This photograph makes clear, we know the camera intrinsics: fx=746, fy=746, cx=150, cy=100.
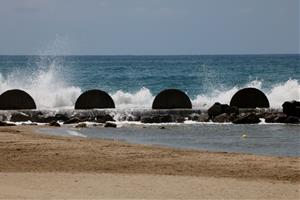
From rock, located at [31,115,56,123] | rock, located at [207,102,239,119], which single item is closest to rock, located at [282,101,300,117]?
rock, located at [207,102,239,119]

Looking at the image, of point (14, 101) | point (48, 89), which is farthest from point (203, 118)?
point (48, 89)

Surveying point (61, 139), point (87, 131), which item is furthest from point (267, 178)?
point (87, 131)

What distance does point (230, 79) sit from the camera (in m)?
75.0

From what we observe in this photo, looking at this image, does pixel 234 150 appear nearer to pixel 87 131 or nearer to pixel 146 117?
pixel 87 131

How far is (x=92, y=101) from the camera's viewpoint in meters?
32.3

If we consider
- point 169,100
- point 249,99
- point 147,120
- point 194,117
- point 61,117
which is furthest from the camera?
point 169,100

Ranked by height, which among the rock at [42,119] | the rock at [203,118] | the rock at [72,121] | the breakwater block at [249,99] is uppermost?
the breakwater block at [249,99]

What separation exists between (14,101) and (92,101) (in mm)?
3321

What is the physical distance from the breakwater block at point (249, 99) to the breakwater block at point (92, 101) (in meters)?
5.41

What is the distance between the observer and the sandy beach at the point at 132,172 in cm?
1269

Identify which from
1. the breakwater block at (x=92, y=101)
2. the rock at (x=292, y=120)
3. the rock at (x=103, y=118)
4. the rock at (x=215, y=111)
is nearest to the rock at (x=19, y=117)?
the rock at (x=103, y=118)

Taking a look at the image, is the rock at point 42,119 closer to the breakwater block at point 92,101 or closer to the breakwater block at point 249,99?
the breakwater block at point 92,101

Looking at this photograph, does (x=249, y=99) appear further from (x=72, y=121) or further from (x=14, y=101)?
(x=14, y=101)

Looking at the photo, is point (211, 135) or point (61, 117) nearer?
point (211, 135)
